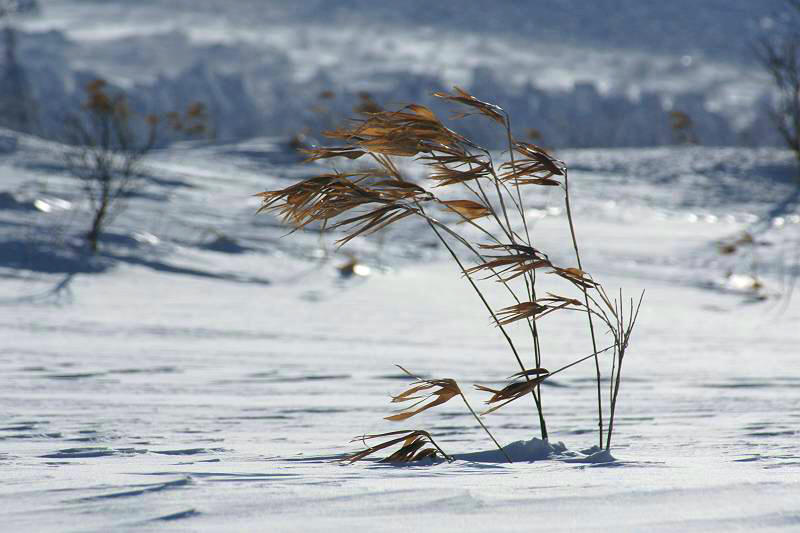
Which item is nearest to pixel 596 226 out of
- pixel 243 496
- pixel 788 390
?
pixel 788 390

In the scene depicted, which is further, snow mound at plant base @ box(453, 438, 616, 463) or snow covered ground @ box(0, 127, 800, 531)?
snow mound at plant base @ box(453, 438, 616, 463)

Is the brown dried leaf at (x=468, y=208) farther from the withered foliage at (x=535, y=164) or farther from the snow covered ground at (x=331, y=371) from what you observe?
the snow covered ground at (x=331, y=371)

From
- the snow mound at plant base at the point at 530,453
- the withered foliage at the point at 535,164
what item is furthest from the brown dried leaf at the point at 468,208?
the snow mound at plant base at the point at 530,453

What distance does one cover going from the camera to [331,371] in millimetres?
4406

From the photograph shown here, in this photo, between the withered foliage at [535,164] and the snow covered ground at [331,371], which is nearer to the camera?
the snow covered ground at [331,371]

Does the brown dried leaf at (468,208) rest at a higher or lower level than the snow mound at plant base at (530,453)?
higher

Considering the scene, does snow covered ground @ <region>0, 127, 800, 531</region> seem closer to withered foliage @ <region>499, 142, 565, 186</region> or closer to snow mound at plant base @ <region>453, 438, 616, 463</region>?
snow mound at plant base @ <region>453, 438, 616, 463</region>

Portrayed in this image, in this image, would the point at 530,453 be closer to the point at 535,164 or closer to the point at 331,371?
the point at 535,164

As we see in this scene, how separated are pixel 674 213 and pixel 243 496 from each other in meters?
11.0

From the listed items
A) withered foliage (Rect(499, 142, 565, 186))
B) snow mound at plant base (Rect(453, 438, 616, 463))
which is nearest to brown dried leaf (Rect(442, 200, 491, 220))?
withered foliage (Rect(499, 142, 565, 186))

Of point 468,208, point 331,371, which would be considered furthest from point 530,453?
point 331,371

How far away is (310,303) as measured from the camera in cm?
687

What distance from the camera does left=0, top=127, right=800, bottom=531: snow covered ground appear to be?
149 centimetres

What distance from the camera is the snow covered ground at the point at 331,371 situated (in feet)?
4.87
